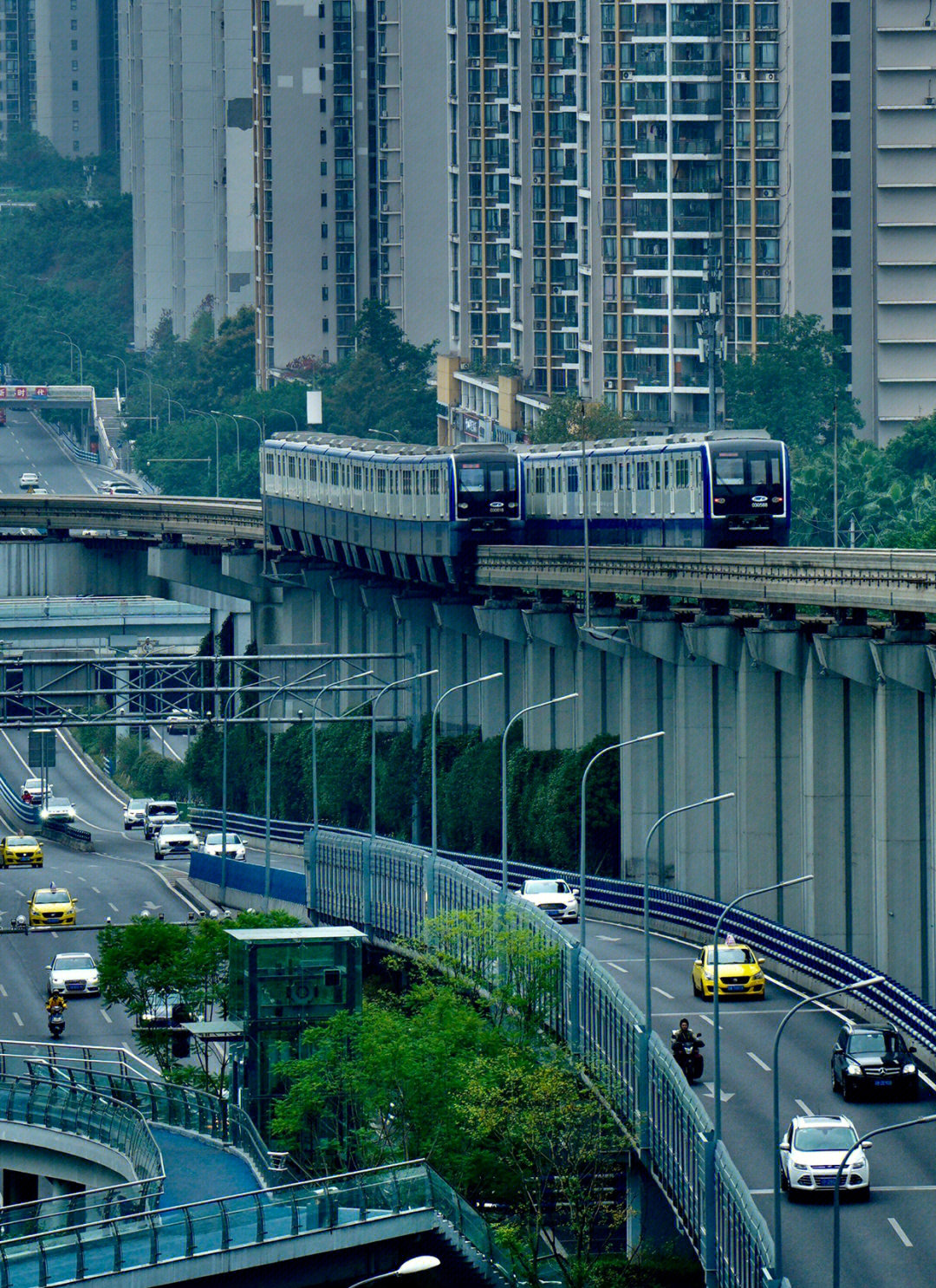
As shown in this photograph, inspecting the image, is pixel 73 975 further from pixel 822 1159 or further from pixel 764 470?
pixel 822 1159

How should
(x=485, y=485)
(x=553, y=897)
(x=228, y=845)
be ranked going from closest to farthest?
(x=553, y=897) → (x=485, y=485) → (x=228, y=845)

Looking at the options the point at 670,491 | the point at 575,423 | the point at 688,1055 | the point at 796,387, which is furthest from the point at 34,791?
the point at 688,1055

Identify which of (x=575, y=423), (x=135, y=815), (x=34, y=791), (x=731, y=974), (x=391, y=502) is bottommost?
(x=34, y=791)

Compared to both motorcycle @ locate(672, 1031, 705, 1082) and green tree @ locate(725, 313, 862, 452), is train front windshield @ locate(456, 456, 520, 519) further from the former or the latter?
green tree @ locate(725, 313, 862, 452)

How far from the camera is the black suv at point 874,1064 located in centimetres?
5712

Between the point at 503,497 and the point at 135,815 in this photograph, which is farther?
the point at 135,815

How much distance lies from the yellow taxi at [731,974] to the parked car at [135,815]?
79935 millimetres

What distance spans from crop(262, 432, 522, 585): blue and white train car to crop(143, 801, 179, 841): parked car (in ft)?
56.6

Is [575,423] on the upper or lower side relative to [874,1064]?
upper

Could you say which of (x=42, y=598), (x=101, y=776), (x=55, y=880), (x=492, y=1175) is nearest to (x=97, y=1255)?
(x=492, y=1175)

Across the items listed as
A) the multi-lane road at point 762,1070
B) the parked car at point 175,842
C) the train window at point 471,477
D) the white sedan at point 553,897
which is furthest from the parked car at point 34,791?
the white sedan at point 553,897

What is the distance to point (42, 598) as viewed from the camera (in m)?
155

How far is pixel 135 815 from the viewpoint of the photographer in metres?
147

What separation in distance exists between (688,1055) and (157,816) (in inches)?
3386
